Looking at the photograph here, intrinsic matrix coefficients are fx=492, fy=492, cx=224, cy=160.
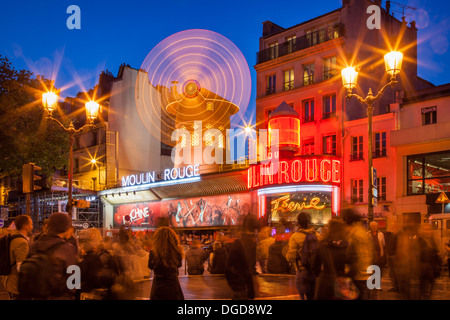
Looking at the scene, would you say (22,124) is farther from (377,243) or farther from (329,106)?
(377,243)

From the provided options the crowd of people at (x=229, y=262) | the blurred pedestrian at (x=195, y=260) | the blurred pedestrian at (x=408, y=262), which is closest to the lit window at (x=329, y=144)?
the blurred pedestrian at (x=195, y=260)

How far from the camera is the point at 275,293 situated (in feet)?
36.6

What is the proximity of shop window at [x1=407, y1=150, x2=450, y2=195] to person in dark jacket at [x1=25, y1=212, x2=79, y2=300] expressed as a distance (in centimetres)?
2041

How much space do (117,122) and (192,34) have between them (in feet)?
38.4

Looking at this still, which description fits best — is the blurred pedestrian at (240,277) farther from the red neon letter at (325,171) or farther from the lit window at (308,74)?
the lit window at (308,74)

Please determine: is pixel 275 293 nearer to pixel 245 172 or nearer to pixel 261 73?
→ pixel 245 172

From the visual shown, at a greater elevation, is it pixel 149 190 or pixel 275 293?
pixel 149 190

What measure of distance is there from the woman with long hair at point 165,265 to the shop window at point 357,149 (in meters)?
20.2

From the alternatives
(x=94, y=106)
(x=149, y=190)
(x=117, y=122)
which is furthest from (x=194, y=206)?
(x=94, y=106)

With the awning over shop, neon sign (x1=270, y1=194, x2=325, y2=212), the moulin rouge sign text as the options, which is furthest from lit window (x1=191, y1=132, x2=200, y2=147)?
the moulin rouge sign text

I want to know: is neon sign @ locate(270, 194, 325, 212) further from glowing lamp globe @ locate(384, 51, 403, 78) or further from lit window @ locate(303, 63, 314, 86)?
glowing lamp globe @ locate(384, 51, 403, 78)

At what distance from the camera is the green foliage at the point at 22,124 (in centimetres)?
2352

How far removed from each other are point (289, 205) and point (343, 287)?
20151 mm
